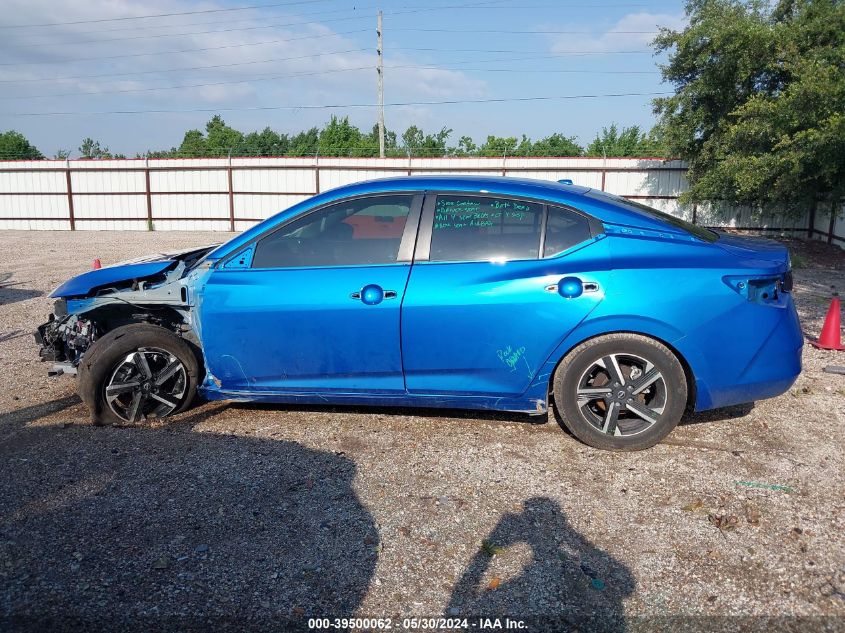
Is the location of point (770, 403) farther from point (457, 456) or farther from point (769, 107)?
point (769, 107)

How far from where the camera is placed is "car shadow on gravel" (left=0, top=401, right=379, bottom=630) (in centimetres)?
262

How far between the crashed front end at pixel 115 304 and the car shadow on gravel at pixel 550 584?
2.63 metres

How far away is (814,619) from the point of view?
251 cm

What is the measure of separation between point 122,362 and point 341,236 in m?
1.72

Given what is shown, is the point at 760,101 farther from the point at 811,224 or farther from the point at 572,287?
the point at 572,287

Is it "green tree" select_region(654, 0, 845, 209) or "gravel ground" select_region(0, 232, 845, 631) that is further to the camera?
"green tree" select_region(654, 0, 845, 209)

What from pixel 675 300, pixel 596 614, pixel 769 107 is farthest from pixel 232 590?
pixel 769 107

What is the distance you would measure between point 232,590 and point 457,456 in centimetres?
163

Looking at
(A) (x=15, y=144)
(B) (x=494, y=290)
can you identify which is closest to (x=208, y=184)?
(B) (x=494, y=290)

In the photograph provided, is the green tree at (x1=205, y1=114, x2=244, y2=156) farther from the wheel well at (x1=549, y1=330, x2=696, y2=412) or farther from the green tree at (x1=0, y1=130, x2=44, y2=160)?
the wheel well at (x1=549, y1=330, x2=696, y2=412)

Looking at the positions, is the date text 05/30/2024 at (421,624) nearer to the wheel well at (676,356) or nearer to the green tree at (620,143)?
the wheel well at (676,356)

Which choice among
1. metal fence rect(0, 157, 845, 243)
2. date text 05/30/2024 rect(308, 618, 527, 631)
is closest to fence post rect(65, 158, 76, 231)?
metal fence rect(0, 157, 845, 243)

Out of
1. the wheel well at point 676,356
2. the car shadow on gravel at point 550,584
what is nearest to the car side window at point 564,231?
the wheel well at point 676,356

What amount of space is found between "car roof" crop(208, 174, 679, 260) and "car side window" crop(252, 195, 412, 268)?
0.21 feet
